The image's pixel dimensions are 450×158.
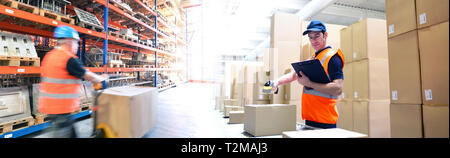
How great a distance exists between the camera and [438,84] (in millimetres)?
1328

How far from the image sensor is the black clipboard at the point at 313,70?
36.6 inches

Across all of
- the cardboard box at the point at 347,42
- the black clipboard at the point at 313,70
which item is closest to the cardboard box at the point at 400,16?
the black clipboard at the point at 313,70

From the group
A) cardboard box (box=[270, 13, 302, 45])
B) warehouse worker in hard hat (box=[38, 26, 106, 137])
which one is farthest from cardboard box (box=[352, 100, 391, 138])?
warehouse worker in hard hat (box=[38, 26, 106, 137])

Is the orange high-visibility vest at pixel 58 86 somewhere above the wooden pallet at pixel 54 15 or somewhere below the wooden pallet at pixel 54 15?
below

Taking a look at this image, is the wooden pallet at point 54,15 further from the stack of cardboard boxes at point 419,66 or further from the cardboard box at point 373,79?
the cardboard box at point 373,79

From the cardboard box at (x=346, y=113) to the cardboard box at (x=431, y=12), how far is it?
7.07 ft

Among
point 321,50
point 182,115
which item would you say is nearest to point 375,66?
point 321,50

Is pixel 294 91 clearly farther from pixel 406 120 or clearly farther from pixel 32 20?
pixel 32 20

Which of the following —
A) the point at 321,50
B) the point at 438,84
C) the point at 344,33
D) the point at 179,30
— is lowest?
the point at 438,84

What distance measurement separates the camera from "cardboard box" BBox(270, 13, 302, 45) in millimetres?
2057
